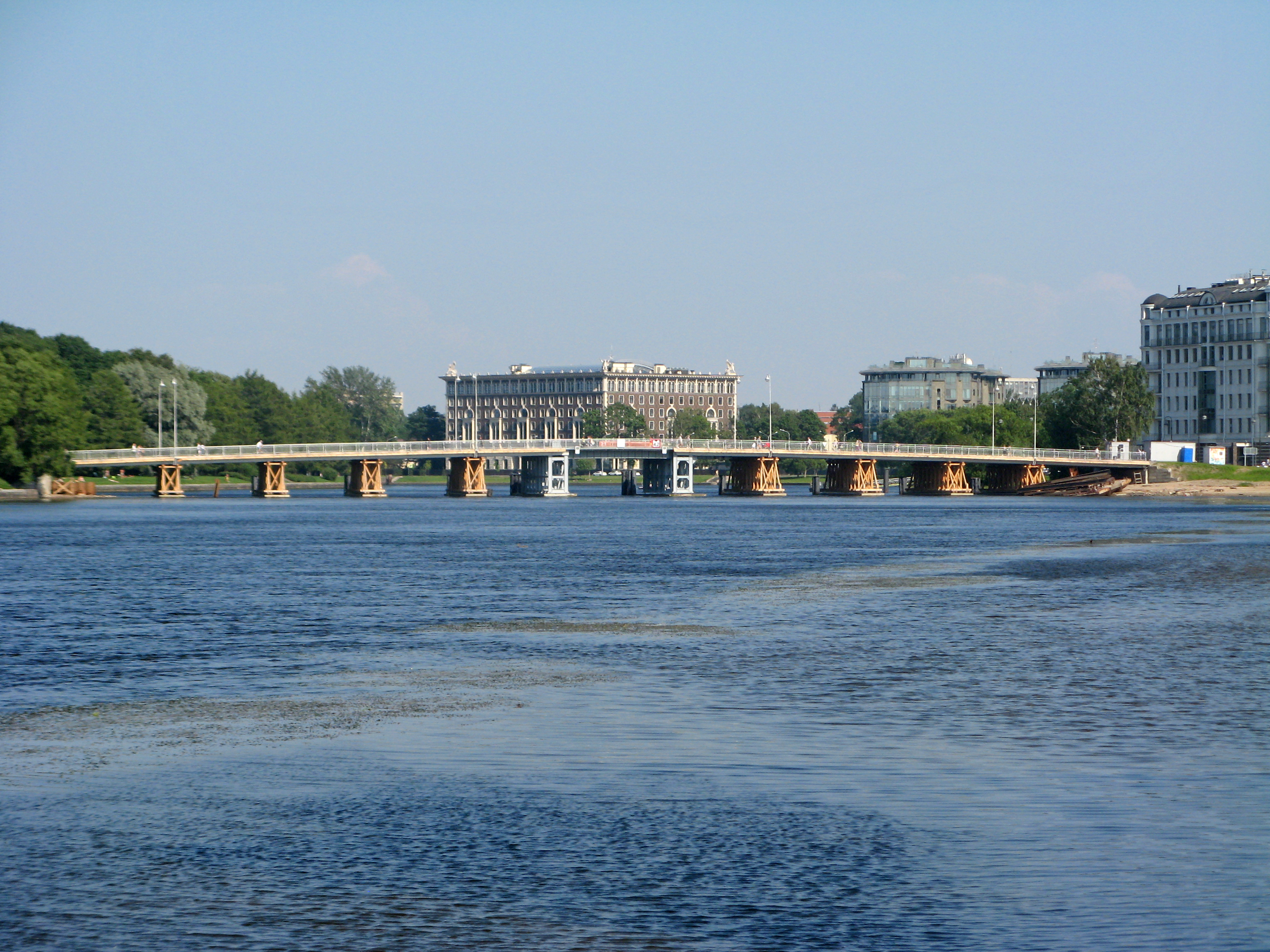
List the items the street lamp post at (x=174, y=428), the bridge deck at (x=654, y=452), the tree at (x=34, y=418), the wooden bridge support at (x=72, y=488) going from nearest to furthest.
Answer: the tree at (x=34, y=418)
the wooden bridge support at (x=72, y=488)
the street lamp post at (x=174, y=428)
the bridge deck at (x=654, y=452)

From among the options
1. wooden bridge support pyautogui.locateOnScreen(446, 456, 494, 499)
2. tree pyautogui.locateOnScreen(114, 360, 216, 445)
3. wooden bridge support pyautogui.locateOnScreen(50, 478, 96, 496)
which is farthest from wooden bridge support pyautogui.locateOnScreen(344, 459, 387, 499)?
wooden bridge support pyautogui.locateOnScreen(50, 478, 96, 496)

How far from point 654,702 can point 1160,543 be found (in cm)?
5903

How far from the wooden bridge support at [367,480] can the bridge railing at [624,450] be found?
2.13 m

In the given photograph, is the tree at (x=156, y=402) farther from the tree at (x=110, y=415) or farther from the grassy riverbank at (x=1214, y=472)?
the grassy riverbank at (x=1214, y=472)

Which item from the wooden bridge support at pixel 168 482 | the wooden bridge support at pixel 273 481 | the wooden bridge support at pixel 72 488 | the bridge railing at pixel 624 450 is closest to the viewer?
the wooden bridge support at pixel 72 488

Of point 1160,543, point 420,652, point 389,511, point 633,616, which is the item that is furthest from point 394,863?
point 389,511

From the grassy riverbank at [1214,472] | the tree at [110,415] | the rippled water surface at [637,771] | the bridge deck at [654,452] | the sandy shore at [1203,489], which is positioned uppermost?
the tree at [110,415]

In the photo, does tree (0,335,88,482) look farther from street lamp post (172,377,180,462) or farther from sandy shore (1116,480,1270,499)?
sandy shore (1116,480,1270,499)

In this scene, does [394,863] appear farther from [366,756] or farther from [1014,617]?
[1014,617]

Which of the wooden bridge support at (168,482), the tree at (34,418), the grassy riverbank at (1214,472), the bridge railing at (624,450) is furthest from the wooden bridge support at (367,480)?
the grassy riverbank at (1214,472)

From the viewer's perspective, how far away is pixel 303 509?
488ft

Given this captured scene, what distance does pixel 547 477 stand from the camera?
7648 inches

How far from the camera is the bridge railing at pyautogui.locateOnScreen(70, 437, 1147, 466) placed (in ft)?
571

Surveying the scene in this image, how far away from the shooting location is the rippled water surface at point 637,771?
46.0ft
